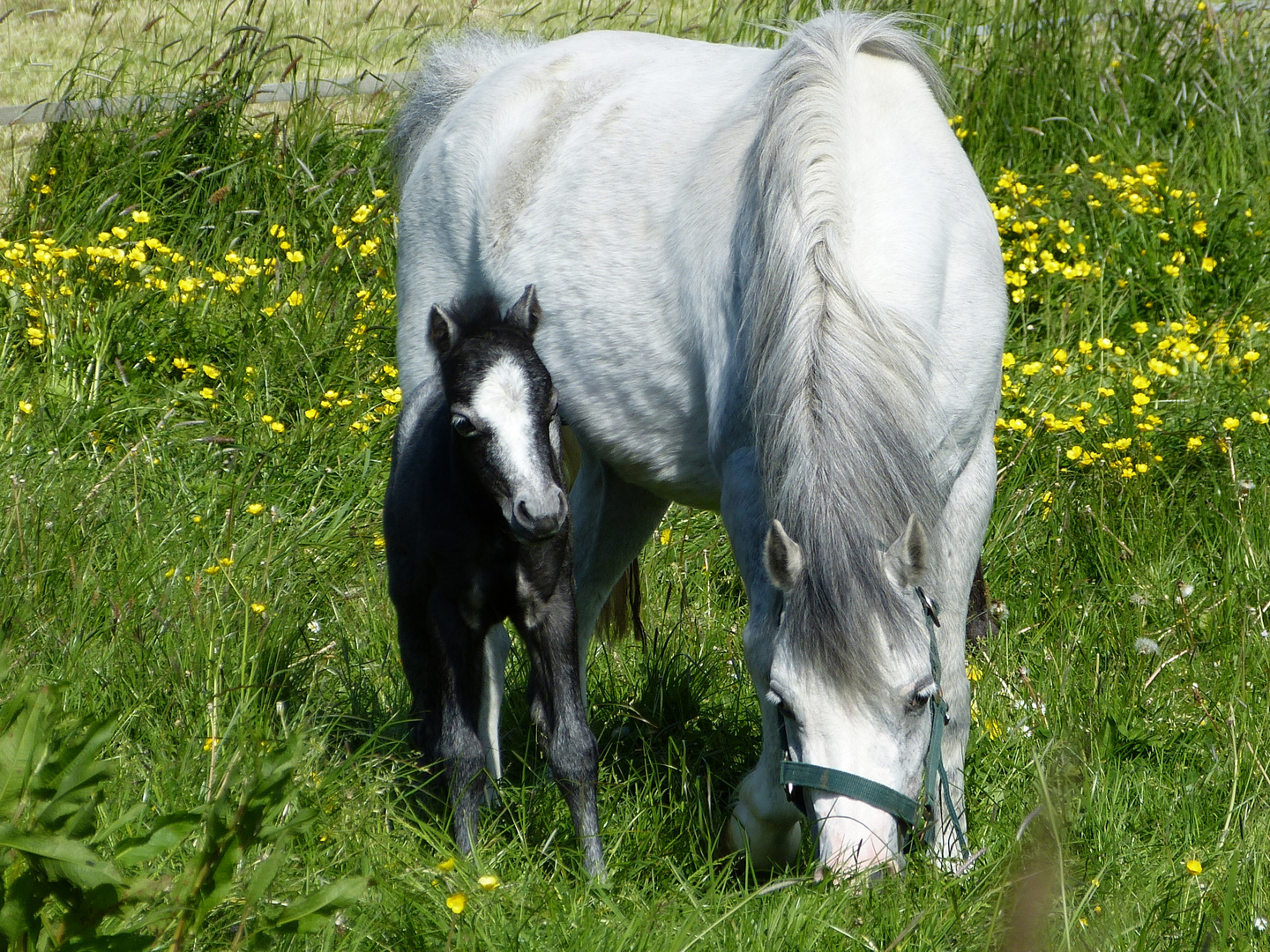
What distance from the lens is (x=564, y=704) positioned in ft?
9.09

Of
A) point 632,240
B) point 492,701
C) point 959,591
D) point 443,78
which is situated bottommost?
point 492,701

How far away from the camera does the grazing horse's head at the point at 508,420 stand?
2.36m

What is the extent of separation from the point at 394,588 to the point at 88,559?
1036mm

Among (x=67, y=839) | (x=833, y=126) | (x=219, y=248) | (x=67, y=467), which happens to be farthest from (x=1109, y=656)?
(x=219, y=248)

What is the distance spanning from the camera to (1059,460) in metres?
4.16

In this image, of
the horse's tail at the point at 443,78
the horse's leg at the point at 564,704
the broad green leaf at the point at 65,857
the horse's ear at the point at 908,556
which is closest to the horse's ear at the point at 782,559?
the horse's ear at the point at 908,556

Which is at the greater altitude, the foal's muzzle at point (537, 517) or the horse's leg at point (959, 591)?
the foal's muzzle at point (537, 517)

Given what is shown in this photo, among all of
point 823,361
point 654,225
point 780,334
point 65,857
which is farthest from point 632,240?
point 65,857

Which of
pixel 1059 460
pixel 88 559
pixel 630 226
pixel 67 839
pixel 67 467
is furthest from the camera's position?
pixel 1059 460

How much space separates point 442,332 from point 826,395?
84cm

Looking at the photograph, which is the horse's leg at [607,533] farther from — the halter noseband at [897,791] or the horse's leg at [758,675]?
the halter noseband at [897,791]

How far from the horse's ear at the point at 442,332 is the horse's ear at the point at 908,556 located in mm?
1025

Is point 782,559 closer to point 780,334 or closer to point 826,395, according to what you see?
point 826,395

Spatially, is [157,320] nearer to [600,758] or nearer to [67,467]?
[67,467]
